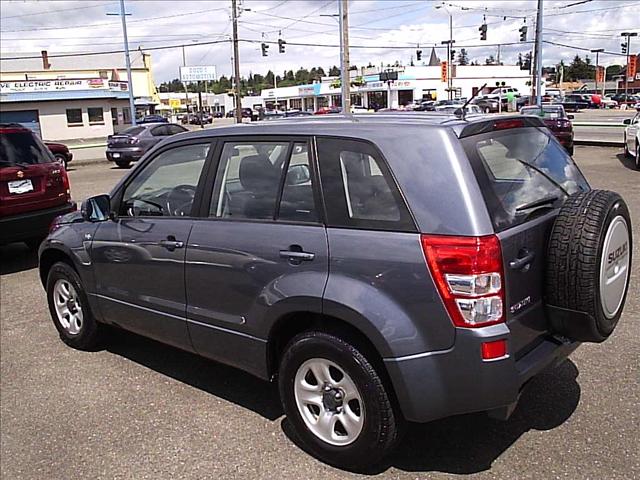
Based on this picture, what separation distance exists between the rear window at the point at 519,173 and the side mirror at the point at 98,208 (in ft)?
8.80

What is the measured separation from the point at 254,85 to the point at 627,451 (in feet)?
602

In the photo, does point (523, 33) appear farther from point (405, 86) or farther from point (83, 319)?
Result: point (405, 86)

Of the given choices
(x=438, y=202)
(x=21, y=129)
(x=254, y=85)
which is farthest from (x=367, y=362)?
(x=254, y=85)

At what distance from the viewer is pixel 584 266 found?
3.01 metres

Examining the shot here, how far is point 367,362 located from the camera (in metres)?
3.05

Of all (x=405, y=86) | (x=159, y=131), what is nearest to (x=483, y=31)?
(x=159, y=131)

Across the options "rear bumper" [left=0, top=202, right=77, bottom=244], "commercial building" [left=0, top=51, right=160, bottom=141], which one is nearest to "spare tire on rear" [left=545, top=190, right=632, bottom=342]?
"rear bumper" [left=0, top=202, right=77, bottom=244]

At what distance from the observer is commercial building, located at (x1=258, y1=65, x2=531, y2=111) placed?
3209 inches

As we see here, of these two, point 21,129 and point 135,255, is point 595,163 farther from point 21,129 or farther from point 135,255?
point 135,255

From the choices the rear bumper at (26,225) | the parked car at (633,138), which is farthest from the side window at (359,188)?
the parked car at (633,138)

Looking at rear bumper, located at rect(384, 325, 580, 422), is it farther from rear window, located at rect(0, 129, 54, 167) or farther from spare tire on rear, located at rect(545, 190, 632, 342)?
rear window, located at rect(0, 129, 54, 167)

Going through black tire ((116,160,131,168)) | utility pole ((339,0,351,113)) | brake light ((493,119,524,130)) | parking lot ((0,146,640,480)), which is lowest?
parking lot ((0,146,640,480))

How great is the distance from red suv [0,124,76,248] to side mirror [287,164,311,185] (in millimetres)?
5726

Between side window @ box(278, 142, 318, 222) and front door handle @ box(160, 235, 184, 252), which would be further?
front door handle @ box(160, 235, 184, 252)
